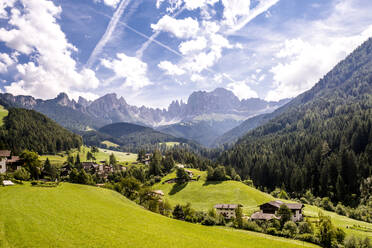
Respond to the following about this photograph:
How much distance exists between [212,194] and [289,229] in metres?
52.8

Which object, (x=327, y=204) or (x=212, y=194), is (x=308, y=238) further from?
(x=212, y=194)

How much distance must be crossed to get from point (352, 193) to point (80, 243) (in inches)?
4989

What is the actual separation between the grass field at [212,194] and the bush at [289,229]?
74.8 ft

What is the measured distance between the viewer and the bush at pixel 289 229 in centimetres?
6141

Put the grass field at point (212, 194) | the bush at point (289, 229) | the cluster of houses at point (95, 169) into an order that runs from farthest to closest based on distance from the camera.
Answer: the cluster of houses at point (95, 169) → the grass field at point (212, 194) → the bush at point (289, 229)

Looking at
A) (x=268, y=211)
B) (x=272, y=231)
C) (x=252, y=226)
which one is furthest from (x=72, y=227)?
(x=268, y=211)

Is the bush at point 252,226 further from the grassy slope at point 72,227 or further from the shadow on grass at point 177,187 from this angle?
the shadow on grass at point 177,187

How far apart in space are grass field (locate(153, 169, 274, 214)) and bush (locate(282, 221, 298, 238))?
22.8 m

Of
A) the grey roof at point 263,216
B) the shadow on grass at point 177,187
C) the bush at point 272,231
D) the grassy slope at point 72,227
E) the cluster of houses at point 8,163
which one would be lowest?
the shadow on grass at point 177,187

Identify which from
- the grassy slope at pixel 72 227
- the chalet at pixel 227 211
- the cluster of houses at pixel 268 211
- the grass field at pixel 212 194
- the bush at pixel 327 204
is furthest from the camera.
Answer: the grass field at pixel 212 194

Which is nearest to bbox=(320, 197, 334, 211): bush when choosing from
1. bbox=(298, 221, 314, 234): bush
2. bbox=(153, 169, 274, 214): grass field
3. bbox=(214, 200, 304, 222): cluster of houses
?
bbox=(153, 169, 274, 214): grass field

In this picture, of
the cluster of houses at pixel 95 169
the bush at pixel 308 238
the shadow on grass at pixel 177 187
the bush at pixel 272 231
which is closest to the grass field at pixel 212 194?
the shadow on grass at pixel 177 187

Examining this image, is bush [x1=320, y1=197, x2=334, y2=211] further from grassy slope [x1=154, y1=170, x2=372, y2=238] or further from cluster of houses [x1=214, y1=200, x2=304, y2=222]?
cluster of houses [x1=214, y1=200, x2=304, y2=222]

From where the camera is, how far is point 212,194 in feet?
372
